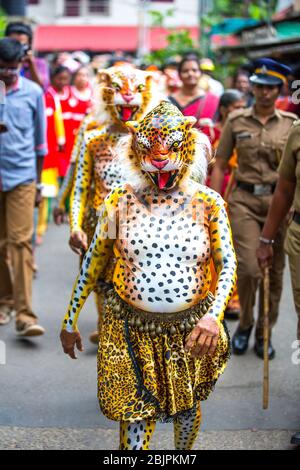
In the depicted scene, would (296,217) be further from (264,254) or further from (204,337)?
(204,337)

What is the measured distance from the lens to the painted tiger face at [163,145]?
3594 mm

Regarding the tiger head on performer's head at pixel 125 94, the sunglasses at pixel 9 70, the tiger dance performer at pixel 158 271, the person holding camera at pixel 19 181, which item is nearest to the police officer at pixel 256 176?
the tiger head on performer's head at pixel 125 94

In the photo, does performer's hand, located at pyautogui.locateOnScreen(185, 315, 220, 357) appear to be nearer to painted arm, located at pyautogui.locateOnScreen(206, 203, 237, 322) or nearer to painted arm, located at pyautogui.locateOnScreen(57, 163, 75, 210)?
painted arm, located at pyautogui.locateOnScreen(206, 203, 237, 322)

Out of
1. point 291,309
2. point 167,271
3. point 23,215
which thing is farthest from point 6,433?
point 291,309

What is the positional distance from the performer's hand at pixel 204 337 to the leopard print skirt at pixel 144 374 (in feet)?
0.83

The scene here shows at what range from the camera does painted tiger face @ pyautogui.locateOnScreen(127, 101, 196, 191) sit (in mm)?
3594

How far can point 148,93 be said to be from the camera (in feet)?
18.1

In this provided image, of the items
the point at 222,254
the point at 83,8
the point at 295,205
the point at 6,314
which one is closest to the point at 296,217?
the point at 295,205

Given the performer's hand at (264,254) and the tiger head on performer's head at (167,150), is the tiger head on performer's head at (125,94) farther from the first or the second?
the tiger head on performer's head at (167,150)

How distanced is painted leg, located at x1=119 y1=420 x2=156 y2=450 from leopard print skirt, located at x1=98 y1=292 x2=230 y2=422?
0.06m

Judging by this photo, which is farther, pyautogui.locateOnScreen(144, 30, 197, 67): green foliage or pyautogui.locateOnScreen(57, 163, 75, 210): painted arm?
pyautogui.locateOnScreen(144, 30, 197, 67): green foliage

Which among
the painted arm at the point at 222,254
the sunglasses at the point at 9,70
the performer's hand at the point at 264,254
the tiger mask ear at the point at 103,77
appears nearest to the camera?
the painted arm at the point at 222,254

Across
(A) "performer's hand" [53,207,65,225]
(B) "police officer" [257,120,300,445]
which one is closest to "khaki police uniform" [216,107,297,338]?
(B) "police officer" [257,120,300,445]

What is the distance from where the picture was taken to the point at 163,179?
3.64m
